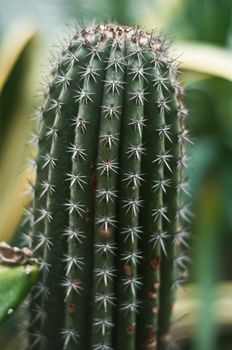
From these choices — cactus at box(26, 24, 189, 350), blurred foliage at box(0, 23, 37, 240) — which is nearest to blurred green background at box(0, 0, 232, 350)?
blurred foliage at box(0, 23, 37, 240)

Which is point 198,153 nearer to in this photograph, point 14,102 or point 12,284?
point 14,102

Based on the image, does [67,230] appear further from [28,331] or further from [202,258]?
[202,258]

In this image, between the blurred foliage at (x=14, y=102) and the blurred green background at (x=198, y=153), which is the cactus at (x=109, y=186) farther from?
the blurred foliage at (x=14, y=102)

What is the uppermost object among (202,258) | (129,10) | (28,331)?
(129,10)

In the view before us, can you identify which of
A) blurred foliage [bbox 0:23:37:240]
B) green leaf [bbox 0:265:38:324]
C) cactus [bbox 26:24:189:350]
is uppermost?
blurred foliage [bbox 0:23:37:240]

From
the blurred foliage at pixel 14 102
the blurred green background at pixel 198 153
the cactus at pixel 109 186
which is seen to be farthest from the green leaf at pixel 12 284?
the blurred foliage at pixel 14 102

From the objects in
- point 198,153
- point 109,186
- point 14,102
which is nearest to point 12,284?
point 109,186

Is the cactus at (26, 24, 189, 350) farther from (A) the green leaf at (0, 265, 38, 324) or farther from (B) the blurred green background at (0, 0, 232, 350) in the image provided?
(B) the blurred green background at (0, 0, 232, 350)

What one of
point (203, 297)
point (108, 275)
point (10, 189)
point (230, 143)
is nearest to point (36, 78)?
point (10, 189)
